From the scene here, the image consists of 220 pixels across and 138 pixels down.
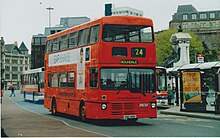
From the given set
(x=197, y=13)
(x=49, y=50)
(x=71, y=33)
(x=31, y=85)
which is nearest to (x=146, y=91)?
(x=71, y=33)

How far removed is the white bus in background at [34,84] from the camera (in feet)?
121

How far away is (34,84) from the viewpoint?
38.6m

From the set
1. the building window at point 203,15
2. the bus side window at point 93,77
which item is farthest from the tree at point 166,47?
the bus side window at point 93,77

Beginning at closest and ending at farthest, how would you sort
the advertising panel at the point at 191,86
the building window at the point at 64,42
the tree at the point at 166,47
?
the building window at the point at 64,42 → the advertising panel at the point at 191,86 → the tree at the point at 166,47

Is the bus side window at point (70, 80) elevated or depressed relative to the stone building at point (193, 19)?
depressed

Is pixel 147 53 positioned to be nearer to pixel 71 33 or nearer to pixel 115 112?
pixel 115 112

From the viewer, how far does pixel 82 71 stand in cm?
1888

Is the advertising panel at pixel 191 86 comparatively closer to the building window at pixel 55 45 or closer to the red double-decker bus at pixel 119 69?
the red double-decker bus at pixel 119 69

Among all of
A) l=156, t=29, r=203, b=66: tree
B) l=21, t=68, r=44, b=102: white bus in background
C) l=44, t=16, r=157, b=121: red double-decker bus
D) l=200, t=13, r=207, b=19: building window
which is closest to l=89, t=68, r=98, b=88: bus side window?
l=44, t=16, r=157, b=121: red double-decker bus

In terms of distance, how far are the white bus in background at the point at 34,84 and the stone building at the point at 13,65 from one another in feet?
199

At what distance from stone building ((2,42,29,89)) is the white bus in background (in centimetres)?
6078

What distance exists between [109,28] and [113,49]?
89 cm

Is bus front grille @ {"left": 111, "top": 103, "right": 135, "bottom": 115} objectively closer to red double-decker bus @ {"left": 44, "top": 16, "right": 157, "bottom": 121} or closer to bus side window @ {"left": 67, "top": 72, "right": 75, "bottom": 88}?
red double-decker bus @ {"left": 44, "top": 16, "right": 157, "bottom": 121}

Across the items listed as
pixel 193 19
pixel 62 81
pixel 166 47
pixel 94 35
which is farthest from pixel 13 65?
pixel 94 35
